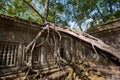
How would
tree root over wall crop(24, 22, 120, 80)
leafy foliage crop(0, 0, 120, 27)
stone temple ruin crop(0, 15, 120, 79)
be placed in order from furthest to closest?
leafy foliage crop(0, 0, 120, 27)
stone temple ruin crop(0, 15, 120, 79)
tree root over wall crop(24, 22, 120, 80)

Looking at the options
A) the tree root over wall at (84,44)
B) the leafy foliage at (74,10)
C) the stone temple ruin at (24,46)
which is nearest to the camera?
the tree root over wall at (84,44)

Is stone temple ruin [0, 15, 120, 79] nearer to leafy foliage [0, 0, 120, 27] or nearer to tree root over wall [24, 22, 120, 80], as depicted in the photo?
tree root over wall [24, 22, 120, 80]

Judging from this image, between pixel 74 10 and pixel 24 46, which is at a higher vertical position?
pixel 74 10

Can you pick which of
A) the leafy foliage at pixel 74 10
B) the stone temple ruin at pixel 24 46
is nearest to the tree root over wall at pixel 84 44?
the stone temple ruin at pixel 24 46

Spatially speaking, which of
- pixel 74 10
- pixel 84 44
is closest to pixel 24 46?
pixel 84 44

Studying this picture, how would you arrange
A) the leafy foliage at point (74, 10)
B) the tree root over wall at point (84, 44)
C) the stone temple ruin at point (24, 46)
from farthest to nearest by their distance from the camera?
the leafy foliage at point (74, 10)
the stone temple ruin at point (24, 46)
the tree root over wall at point (84, 44)

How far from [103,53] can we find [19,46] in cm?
460

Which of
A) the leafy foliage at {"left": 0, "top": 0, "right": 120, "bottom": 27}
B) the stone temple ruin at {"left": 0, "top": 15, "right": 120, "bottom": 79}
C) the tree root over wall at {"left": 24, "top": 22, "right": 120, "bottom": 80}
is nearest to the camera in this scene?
the tree root over wall at {"left": 24, "top": 22, "right": 120, "bottom": 80}

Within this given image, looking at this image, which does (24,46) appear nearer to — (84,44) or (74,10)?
(84,44)

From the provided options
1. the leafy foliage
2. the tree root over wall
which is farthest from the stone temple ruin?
the leafy foliage

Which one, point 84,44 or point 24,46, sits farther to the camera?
point 24,46

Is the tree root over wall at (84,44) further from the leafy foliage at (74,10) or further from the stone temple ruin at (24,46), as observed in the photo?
the leafy foliage at (74,10)

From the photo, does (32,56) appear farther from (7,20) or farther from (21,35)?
(7,20)

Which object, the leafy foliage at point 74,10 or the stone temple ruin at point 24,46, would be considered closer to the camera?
the stone temple ruin at point 24,46
